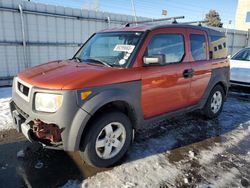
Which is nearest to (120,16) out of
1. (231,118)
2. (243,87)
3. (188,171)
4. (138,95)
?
(243,87)

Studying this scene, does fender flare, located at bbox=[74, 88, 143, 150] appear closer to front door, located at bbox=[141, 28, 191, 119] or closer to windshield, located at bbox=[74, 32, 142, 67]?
front door, located at bbox=[141, 28, 191, 119]

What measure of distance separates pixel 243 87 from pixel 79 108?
764cm

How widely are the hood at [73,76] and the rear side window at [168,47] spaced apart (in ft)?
2.23

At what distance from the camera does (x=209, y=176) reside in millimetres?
3359

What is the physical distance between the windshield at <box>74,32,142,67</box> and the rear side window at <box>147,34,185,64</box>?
0.28m

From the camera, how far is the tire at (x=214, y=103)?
17.7ft

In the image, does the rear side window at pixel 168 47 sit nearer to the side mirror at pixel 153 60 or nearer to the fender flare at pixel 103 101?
the side mirror at pixel 153 60

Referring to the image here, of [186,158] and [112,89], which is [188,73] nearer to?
[186,158]

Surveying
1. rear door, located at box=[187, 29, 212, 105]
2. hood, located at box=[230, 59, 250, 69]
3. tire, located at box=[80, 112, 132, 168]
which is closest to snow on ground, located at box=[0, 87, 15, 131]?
tire, located at box=[80, 112, 132, 168]

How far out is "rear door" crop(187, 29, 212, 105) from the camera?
4.63m

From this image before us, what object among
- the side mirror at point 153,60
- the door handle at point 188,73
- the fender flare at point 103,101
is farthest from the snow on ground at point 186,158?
the side mirror at point 153,60

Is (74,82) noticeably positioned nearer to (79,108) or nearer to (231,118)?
(79,108)

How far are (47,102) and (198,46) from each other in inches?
123

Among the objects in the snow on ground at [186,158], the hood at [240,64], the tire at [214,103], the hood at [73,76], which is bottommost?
the snow on ground at [186,158]
